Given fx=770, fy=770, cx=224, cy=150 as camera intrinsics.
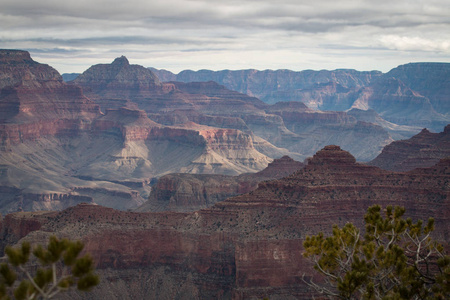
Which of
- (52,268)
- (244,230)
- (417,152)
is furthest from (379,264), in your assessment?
(417,152)

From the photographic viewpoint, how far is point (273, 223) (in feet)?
289

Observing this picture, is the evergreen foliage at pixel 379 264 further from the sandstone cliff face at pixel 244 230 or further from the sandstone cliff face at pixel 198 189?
the sandstone cliff face at pixel 198 189

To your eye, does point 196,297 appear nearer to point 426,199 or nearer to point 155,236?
point 155,236

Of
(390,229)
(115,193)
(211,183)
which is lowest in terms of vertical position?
(115,193)

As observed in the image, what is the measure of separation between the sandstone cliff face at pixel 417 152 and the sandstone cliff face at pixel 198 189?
18558 mm

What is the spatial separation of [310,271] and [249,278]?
6.80 meters

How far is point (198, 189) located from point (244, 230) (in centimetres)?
4929

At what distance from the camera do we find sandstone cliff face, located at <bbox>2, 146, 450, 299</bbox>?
8406 centimetres

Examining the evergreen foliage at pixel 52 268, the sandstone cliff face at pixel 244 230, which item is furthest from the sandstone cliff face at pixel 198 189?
the evergreen foliage at pixel 52 268

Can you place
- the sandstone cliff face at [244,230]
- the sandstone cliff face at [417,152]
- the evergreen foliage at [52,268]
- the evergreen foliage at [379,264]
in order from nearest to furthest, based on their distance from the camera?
the evergreen foliage at [52,268]
the evergreen foliage at [379,264]
the sandstone cliff face at [244,230]
the sandstone cliff face at [417,152]

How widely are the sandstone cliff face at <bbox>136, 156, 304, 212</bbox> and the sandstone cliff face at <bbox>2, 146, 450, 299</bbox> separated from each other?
38.2m

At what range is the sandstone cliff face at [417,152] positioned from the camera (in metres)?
133

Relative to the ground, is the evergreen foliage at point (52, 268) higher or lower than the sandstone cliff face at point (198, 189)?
higher

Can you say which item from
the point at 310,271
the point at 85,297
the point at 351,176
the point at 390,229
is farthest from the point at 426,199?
→ the point at 390,229
